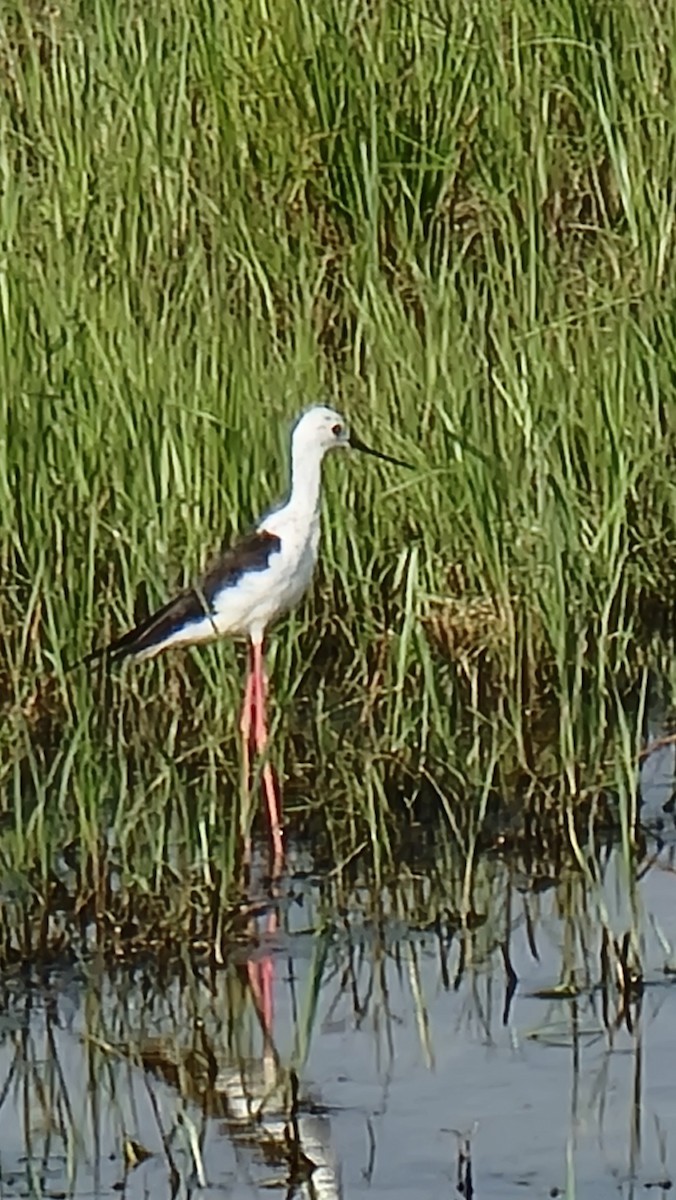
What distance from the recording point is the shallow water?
183 inches

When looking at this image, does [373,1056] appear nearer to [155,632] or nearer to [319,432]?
[155,632]

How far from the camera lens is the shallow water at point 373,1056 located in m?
4.64

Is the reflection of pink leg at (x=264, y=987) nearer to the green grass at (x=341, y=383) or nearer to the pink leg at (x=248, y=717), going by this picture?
the green grass at (x=341, y=383)

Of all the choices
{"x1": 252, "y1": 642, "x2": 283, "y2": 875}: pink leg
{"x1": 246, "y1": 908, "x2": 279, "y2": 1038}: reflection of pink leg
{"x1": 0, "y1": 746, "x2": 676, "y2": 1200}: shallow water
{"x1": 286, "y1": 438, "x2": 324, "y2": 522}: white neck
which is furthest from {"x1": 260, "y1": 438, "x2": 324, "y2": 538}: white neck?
{"x1": 246, "y1": 908, "x2": 279, "y2": 1038}: reflection of pink leg

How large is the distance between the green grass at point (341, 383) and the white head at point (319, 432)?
174 mm

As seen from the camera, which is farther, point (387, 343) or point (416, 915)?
point (387, 343)

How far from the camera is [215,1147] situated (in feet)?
15.6

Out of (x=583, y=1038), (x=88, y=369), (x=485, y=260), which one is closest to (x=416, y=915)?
(x=583, y=1038)

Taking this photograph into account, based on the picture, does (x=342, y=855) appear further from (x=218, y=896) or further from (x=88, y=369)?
(x=88, y=369)

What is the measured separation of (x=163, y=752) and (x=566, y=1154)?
1719 mm

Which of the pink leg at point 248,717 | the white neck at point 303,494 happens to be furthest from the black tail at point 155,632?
the white neck at point 303,494

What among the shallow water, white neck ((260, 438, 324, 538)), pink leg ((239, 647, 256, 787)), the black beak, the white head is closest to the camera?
the shallow water

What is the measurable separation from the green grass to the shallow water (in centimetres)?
22

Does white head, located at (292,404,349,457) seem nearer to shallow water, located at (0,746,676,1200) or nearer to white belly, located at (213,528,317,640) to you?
white belly, located at (213,528,317,640)
